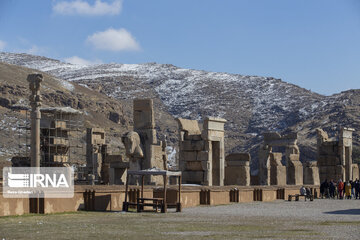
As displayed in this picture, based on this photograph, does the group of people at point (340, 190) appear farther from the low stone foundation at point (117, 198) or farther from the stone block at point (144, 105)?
the stone block at point (144, 105)

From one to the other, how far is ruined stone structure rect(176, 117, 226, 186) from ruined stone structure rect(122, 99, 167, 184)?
4.59 feet

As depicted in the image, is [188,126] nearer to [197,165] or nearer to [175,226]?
[197,165]

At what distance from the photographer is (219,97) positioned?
A: 15375cm

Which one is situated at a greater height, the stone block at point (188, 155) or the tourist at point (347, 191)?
the stone block at point (188, 155)

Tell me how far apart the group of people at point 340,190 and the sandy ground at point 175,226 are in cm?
1376

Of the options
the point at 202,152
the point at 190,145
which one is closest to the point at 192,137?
the point at 190,145

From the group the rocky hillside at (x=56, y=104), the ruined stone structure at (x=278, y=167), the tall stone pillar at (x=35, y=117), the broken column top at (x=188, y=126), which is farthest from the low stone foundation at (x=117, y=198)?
the rocky hillside at (x=56, y=104)

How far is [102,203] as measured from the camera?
65.8 feet

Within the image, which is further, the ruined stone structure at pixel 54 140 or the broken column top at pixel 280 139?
the broken column top at pixel 280 139

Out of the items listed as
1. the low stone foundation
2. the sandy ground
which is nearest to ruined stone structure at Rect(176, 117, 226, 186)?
the low stone foundation

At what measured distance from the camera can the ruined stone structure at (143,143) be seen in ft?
84.0

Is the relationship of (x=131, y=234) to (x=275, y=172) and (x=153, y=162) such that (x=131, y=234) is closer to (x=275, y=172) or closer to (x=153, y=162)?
(x=153, y=162)

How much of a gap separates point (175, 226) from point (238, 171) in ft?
56.9

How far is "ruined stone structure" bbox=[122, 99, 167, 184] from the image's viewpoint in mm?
25594
